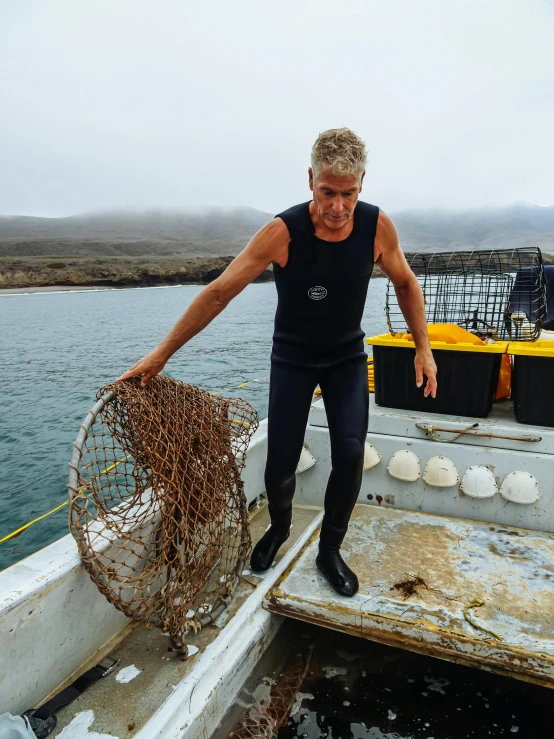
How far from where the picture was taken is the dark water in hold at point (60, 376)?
273 inches

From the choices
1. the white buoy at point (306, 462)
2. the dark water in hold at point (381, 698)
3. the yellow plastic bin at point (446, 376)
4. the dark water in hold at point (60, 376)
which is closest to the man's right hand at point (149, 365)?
the dark water in hold at point (381, 698)

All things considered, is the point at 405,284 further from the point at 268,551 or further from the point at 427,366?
the point at 268,551

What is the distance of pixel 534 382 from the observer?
11.1 feet

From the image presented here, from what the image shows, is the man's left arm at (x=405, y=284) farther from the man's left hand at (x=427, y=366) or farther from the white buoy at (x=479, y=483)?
the white buoy at (x=479, y=483)

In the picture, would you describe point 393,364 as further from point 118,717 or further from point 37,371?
point 37,371

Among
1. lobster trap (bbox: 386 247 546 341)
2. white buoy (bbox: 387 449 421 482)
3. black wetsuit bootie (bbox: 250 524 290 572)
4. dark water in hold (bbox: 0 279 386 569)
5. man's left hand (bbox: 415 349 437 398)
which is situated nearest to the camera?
man's left hand (bbox: 415 349 437 398)

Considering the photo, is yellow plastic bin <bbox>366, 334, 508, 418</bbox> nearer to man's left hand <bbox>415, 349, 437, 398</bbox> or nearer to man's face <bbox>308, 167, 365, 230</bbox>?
man's left hand <bbox>415, 349, 437, 398</bbox>

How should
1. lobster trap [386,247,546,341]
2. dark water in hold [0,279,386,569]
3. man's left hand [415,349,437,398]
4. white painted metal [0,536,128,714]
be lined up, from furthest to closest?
1. dark water in hold [0,279,386,569]
2. lobster trap [386,247,546,341]
3. man's left hand [415,349,437,398]
4. white painted metal [0,536,128,714]

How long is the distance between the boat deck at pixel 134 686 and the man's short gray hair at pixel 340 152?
7.22ft

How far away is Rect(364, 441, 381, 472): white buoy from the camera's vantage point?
3.57 metres

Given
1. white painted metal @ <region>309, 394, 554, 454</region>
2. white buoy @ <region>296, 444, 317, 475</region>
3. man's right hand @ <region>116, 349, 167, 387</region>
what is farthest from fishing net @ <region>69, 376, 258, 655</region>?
white painted metal @ <region>309, 394, 554, 454</region>

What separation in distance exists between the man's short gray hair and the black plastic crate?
1.78 metres

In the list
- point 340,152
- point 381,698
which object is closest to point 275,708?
point 381,698

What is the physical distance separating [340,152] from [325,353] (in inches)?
37.3
